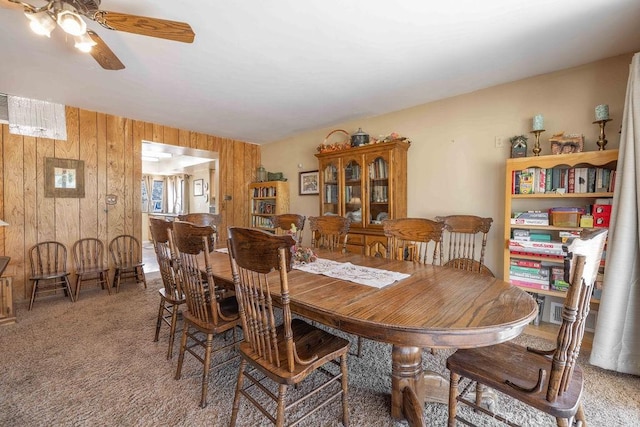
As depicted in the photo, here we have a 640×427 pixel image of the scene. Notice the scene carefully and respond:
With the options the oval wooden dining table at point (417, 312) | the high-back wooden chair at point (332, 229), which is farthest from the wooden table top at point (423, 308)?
the high-back wooden chair at point (332, 229)

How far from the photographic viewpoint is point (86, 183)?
3742mm

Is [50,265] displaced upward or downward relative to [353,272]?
downward

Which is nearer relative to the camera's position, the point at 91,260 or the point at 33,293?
the point at 33,293

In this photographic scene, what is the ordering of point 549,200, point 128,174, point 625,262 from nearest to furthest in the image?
point 625,262 → point 549,200 → point 128,174

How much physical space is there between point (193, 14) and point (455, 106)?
2.71m

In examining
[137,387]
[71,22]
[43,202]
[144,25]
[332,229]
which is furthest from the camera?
[43,202]

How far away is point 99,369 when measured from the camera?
1981mm

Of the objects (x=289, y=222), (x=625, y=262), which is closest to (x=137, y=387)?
(x=289, y=222)

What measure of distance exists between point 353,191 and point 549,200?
6.84 feet

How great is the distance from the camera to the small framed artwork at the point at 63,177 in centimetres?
349

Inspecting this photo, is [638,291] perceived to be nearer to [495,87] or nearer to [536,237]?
[536,237]

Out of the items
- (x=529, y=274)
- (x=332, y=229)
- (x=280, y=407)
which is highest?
(x=332, y=229)

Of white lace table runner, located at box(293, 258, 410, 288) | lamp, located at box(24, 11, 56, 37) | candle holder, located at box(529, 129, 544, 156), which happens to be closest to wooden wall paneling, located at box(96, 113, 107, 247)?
lamp, located at box(24, 11, 56, 37)

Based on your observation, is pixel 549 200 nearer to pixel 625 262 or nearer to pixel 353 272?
pixel 625 262
